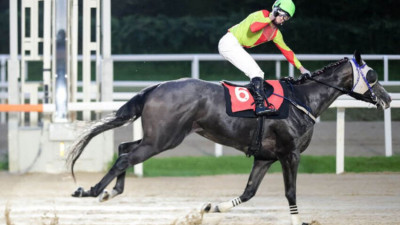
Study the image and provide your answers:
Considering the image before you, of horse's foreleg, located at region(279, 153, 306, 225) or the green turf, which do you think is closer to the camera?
horse's foreleg, located at region(279, 153, 306, 225)

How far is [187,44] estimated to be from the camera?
20.6 meters

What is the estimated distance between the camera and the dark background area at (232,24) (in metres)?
15.9

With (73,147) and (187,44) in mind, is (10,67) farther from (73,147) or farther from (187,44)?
(187,44)

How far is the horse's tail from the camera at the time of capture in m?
6.55

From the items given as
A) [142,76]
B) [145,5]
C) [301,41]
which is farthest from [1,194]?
[145,5]

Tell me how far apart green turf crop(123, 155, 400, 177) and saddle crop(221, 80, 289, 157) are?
3227 mm

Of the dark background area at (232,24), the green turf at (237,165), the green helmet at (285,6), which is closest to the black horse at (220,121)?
the green helmet at (285,6)

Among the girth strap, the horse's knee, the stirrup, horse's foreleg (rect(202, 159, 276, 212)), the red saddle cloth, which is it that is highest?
the red saddle cloth

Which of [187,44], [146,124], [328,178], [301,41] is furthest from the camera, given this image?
[187,44]

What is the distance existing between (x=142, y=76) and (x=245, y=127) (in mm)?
12555

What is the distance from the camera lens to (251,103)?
6.73 meters

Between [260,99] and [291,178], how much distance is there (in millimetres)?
681

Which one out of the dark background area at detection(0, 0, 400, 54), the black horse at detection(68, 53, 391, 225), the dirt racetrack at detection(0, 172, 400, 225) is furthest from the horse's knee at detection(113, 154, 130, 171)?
the dark background area at detection(0, 0, 400, 54)

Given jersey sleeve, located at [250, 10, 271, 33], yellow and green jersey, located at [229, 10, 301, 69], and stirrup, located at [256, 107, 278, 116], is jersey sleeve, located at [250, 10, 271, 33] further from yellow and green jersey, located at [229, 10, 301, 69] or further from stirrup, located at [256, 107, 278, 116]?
stirrup, located at [256, 107, 278, 116]
